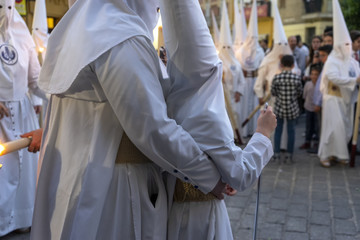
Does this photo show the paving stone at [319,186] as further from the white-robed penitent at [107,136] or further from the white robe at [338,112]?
the white-robed penitent at [107,136]

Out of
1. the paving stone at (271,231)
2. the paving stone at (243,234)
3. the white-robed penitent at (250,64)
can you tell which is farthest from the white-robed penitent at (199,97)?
the white-robed penitent at (250,64)

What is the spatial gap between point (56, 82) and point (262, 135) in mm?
885

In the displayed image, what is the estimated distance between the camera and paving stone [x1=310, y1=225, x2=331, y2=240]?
3.92m

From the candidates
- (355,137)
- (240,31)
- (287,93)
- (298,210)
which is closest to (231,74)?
(287,93)

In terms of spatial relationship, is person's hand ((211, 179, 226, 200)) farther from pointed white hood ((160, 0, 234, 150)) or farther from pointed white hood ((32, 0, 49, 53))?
pointed white hood ((32, 0, 49, 53))

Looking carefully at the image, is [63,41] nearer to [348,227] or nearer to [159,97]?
[159,97]

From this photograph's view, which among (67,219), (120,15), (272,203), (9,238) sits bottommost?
(272,203)

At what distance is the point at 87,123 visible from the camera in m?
1.65

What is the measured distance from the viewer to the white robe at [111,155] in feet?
4.78

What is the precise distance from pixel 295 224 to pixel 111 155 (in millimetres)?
3129

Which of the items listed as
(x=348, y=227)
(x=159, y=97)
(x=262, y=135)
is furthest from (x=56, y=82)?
(x=348, y=227)

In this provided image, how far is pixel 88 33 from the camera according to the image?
150cm

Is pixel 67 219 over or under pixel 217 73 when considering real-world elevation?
under

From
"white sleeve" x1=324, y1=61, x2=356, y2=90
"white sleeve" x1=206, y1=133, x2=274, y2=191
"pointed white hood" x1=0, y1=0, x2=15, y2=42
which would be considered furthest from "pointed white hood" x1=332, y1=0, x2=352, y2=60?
"white sleeve" x1=206, y1=133, x2=274, y2=191
